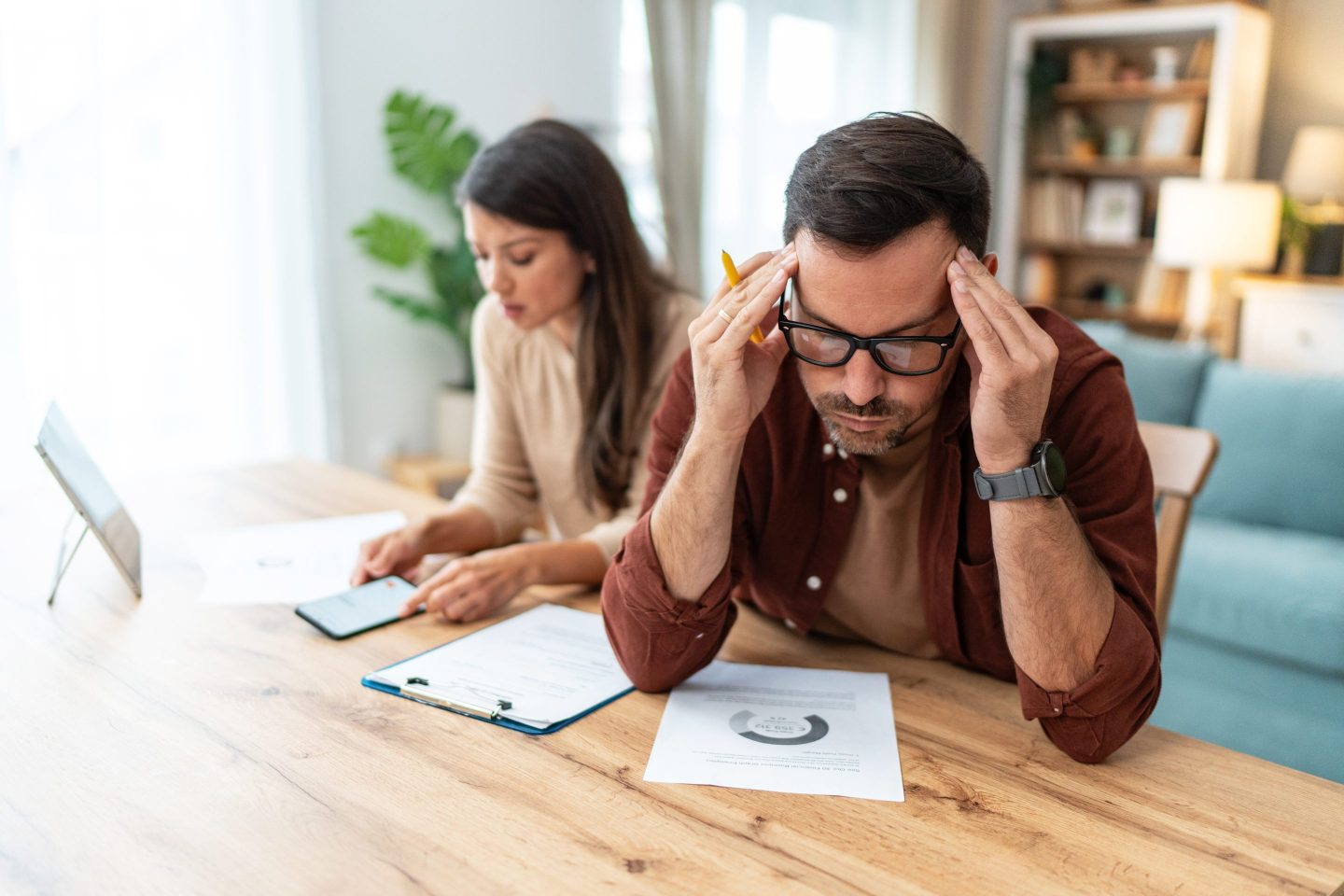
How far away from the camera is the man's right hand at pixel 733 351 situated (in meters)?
1.14

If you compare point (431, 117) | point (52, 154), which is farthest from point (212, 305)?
point (431, 117)

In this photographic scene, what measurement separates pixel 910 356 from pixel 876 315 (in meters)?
0.06

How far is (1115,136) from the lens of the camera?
562cm

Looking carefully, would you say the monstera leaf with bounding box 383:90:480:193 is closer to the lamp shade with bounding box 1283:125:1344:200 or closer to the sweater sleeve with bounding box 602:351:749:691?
the sweater sleeve with bounding box 602:351:749:691

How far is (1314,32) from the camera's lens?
17.5 ft

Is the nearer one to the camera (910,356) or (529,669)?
(910,356)

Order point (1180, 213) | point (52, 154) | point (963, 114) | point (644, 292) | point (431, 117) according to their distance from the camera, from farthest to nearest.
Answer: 1. point (963, 114)
2. point (1180, 213)
3. point (431, 117)
4. point (52, 154)
5. point (644, 292)

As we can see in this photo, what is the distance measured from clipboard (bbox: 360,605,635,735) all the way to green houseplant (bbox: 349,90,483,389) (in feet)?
7.67

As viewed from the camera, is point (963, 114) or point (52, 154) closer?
point (52, 154)

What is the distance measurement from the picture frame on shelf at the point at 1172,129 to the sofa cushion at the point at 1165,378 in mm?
2422

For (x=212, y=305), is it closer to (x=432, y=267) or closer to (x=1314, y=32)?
(x=432, y=267)

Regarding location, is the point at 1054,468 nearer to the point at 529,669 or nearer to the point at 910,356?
the point at 910,356

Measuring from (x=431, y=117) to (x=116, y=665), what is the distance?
2.63 meters

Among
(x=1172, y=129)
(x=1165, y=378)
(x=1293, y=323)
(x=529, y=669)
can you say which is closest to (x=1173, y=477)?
(x=529, y=669)
